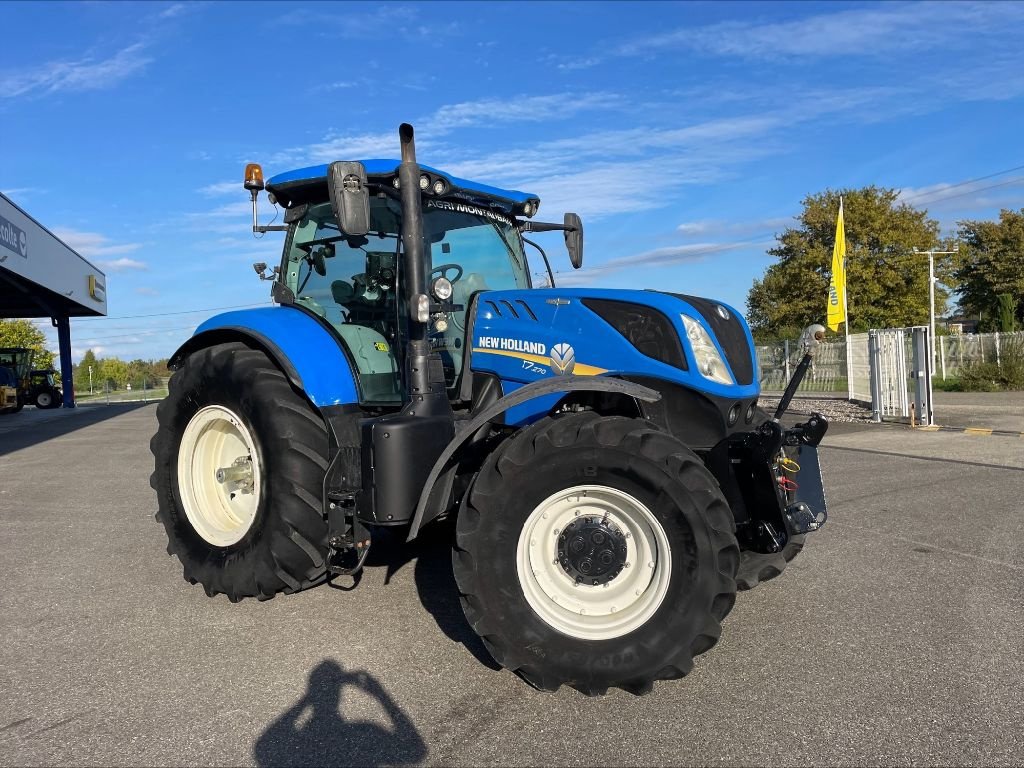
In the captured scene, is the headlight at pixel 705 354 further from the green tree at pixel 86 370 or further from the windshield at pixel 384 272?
the green tree at pixel 86 370

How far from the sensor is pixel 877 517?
6.57 meters

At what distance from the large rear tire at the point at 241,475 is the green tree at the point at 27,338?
52.2 metres

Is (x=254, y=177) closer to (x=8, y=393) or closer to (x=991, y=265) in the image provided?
(x=8, y=393)

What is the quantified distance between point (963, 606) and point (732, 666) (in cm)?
169

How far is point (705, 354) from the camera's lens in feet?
12.6

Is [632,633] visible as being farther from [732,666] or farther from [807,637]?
[807,637]

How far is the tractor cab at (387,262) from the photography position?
445 centimetres

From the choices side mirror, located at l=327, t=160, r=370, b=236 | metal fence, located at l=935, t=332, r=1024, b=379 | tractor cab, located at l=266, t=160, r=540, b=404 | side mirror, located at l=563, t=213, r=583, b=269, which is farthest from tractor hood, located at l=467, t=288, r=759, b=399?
metal fence, located at l=935, t=332, r=1024, b=379

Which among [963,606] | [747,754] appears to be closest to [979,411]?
[963,606]

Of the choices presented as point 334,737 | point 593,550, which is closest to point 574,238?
point 593,550

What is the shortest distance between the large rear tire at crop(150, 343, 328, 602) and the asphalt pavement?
0.91 ft

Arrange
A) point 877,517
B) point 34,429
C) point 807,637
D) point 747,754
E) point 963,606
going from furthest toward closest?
point 34,429 → point 877,517 → point 963,606 → point 807,637 → point 747,754

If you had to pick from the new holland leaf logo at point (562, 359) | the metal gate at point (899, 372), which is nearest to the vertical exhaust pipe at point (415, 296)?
the new holland leaf logo at point (562, 359)

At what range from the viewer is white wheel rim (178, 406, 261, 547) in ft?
15.7
